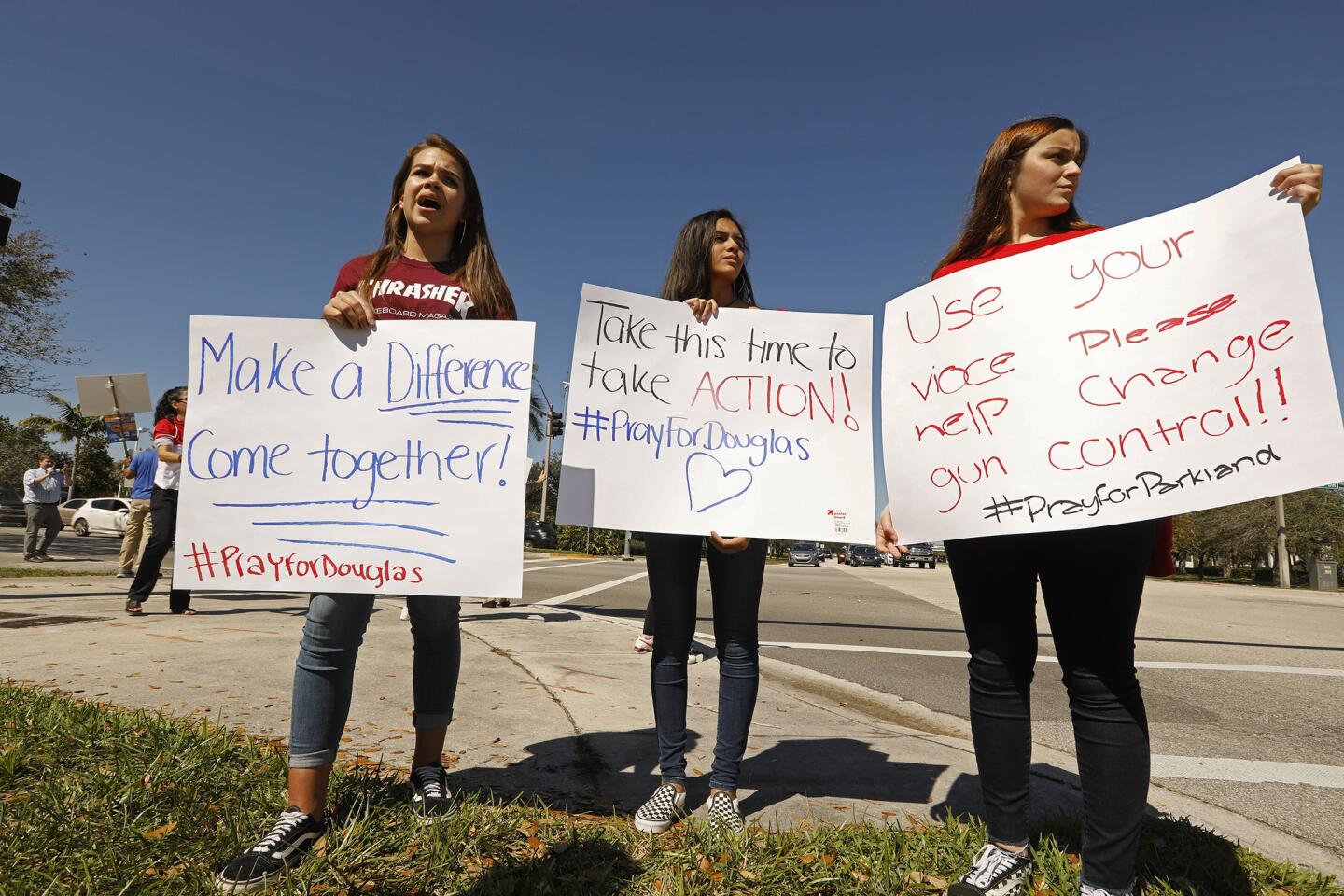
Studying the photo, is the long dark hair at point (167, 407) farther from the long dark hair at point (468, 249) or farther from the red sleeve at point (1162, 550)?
the red sleeve at point (1162, 550)

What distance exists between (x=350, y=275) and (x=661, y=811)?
196 cm

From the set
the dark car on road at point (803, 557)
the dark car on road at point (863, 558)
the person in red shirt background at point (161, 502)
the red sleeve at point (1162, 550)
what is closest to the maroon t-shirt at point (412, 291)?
the red sleeve at point (1162, 550)

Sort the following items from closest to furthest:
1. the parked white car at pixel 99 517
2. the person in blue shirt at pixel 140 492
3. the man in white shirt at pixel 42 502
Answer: the person in blue shirt at pixel 140 492 → the man in white shirt at pixel 42 502 → the parked white car at pixel 99 517

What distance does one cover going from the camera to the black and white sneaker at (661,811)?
2186 mm

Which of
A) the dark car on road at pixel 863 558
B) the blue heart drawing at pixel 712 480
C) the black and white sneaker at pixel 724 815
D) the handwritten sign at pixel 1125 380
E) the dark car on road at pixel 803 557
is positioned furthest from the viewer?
the dark car on road at pixel 863 558

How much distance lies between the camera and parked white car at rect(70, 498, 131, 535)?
24938mm

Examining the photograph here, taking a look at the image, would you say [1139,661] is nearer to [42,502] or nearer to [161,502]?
[161,502]

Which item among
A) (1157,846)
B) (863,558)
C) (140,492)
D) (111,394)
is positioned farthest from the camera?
(863,558)

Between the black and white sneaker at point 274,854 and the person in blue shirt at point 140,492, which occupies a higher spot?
the person in blue shirt at point 140,492

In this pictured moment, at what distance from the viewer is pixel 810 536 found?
229 centimetres

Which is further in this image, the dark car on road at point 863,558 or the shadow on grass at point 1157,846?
the dark car on road at point 863,558

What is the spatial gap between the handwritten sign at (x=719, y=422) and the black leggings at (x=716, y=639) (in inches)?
5.8

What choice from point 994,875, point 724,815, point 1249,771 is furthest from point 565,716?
point 1249,771

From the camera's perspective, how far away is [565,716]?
3516 mm
